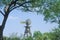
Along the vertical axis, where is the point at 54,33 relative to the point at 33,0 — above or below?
below

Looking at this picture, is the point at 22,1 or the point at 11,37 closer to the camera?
the point at 22,1

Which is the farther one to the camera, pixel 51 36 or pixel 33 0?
pixel 51 36

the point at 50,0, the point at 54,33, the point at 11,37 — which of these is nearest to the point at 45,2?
the point at 50,0

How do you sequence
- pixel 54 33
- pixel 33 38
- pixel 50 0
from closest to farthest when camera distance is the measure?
pixel 50 0 < pixel 54 33 < pixel 33 38

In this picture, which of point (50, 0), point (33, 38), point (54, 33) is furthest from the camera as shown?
point (33, 38)

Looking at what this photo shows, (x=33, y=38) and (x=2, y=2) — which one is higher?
(x=2, y=2)

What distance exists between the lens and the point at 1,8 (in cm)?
2233

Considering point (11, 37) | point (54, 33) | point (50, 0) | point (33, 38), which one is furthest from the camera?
point (33, 38)

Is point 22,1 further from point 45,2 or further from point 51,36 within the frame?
point 51,36

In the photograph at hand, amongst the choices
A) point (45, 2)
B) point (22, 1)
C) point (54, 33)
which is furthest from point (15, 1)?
point (54, 33)

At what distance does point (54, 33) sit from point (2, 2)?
7103mm

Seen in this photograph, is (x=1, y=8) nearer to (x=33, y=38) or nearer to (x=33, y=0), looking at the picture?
(x=33, y=0)

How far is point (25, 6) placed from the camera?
2303 cm

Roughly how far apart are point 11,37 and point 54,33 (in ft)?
15.1
